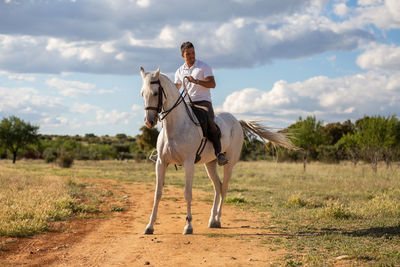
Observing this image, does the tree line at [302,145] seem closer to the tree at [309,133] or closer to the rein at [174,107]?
the tree at [309,133]

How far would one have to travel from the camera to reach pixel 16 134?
163ft

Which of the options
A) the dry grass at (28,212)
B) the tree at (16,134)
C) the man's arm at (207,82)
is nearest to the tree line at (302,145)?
the tree at (16,134)

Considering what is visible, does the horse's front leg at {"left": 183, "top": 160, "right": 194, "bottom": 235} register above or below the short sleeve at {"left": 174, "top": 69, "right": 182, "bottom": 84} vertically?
below

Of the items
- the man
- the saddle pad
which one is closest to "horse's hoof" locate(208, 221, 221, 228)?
the man

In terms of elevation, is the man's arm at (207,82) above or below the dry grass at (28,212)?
above

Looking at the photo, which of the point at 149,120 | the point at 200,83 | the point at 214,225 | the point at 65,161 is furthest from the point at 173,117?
the point at 65,161

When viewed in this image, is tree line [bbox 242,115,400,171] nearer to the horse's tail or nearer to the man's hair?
the horse's tail

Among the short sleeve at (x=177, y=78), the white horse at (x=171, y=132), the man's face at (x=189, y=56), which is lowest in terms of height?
the white horse at (x=171, y=132)

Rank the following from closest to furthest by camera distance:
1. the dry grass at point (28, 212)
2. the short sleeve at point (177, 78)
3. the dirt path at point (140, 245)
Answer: the dirt path at point (140, 245) → the dry grass at point (28, 212) → the short sleeve at point (177, 78)

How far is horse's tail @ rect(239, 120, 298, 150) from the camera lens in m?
10.9

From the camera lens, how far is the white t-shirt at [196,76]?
822 centimetres

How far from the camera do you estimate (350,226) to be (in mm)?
8648

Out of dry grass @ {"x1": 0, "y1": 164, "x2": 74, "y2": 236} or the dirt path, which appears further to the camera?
dry grass @ {"x1": 0, "y1": 164, "x2": 74, "y2": 236}

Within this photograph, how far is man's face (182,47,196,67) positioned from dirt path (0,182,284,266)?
366 cm
